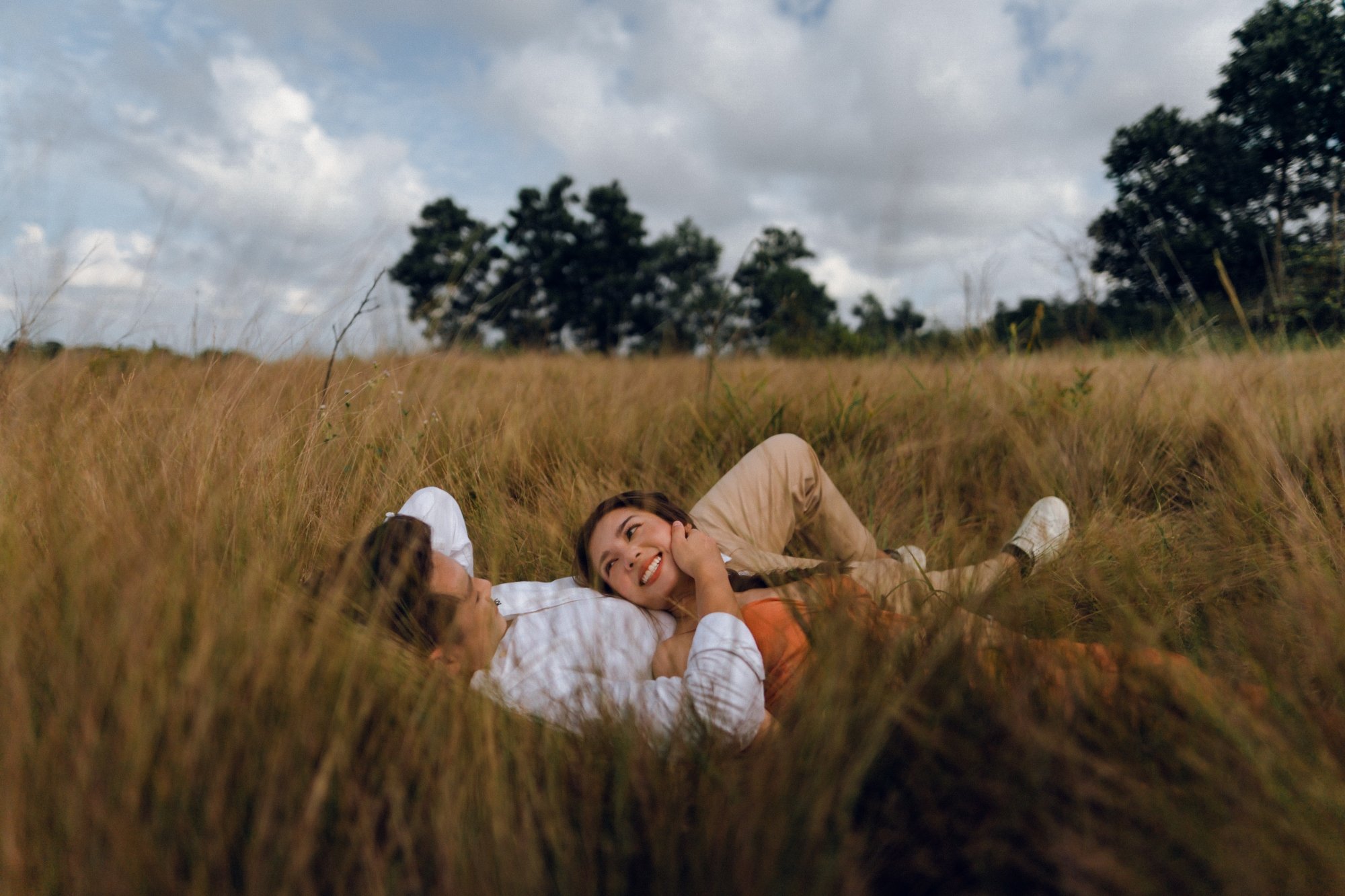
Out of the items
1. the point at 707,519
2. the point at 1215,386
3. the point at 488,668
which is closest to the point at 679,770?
the point at 488,668

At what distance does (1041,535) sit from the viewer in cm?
218

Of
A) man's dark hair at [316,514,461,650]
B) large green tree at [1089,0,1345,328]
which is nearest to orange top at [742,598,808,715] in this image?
man's dark hair at [316,514,461,650]

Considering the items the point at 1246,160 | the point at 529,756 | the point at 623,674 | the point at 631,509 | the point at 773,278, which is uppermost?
the point at 1246,160

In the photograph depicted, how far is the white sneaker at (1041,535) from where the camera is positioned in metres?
2.09

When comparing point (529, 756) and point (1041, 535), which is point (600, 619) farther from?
point (1041, 535)

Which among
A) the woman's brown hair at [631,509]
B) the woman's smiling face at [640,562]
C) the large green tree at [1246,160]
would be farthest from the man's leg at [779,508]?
the large green tree at [1246,160]

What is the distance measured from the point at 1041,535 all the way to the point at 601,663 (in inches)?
64.9

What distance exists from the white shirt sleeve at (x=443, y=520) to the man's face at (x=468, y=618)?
0.87 feet

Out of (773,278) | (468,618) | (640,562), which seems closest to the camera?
(468,618)

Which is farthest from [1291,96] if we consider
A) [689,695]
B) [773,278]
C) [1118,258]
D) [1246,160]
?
[689,695]

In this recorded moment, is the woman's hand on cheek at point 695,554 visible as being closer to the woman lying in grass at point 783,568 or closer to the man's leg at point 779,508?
the woman lying in grass at point 783,568

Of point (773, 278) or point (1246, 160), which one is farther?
point (1246, 160)

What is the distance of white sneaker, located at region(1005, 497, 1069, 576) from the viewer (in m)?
2.09

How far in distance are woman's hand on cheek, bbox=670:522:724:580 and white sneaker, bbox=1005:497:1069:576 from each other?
3.20 feet
